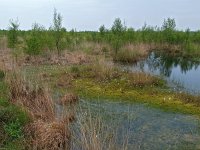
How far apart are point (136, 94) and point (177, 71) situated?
10.8 meters

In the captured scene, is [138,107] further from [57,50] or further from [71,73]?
[57,50]

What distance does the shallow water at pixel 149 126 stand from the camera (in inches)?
328

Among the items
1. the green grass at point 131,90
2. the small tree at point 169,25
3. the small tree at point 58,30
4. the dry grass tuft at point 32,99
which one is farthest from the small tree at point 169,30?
the dry grass tuft at point 32,99

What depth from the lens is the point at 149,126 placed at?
9703mm

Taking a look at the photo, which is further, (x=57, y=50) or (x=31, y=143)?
(x=57, y=50)

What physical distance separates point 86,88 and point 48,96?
4609mm

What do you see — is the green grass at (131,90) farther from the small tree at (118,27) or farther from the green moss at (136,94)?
the small tree at (118,27)

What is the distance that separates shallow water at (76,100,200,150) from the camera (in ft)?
27.3

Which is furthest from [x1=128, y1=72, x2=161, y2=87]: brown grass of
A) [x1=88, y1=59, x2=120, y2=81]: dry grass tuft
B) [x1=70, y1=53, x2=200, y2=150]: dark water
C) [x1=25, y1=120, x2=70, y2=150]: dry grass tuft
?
[x1=25, y1=120, x2=70, y2=150]: dry grass tuft

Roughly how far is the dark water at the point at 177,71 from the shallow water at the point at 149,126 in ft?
15.9

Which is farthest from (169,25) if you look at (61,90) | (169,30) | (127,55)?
(61,90)

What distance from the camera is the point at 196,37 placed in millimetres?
42125

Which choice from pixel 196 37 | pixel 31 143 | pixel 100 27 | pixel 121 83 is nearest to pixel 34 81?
pixel 31 143

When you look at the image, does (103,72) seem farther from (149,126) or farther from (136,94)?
(149,126)
